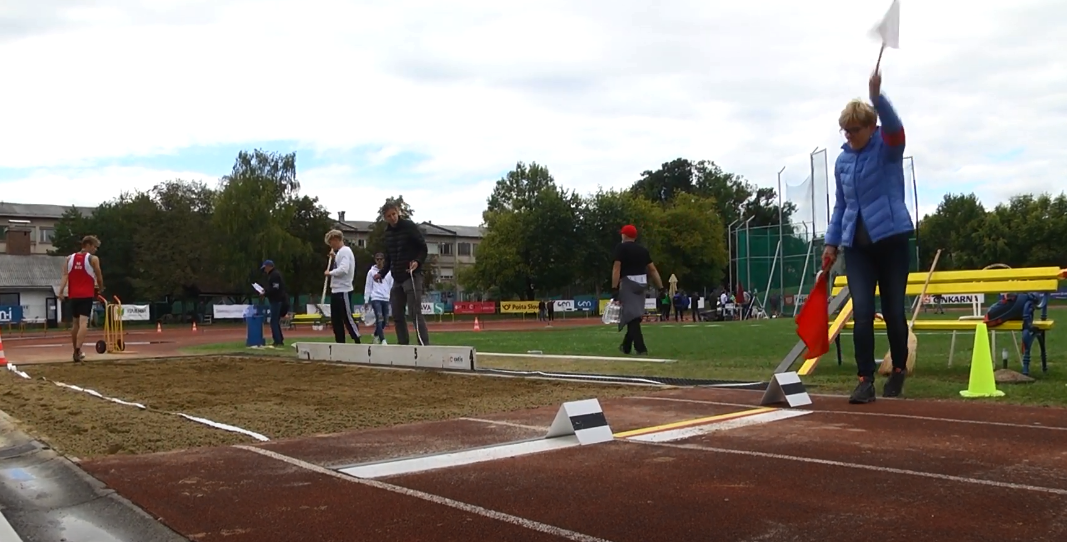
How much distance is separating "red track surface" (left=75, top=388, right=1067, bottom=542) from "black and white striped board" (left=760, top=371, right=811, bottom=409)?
61 cm

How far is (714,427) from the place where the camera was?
15.7 ft

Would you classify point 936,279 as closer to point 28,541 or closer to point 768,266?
point 28,541

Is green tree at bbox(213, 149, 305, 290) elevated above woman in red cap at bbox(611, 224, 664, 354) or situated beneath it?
elevated above

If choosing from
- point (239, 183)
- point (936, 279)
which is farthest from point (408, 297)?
point (239, 183)

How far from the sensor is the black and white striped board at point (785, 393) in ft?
18.0

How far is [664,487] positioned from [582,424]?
110cm

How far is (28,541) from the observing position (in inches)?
115

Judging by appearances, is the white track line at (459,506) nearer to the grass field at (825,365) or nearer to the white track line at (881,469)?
the white track line at (881,469)

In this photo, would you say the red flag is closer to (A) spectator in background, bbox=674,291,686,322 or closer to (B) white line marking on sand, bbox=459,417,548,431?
(B) white line marking on sand, bbox=459,417,548,431

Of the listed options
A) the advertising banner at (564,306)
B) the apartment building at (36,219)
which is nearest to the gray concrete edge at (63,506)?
the advertising banner at (564,306)

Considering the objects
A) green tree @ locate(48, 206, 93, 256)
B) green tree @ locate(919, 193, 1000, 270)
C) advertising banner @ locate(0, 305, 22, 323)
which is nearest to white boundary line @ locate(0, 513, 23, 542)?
advertising banner @ locate(0, 305, 22, 323)

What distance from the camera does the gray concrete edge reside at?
2.97 meters

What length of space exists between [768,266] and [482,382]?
3066cm

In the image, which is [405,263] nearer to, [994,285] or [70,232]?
[994,285]
